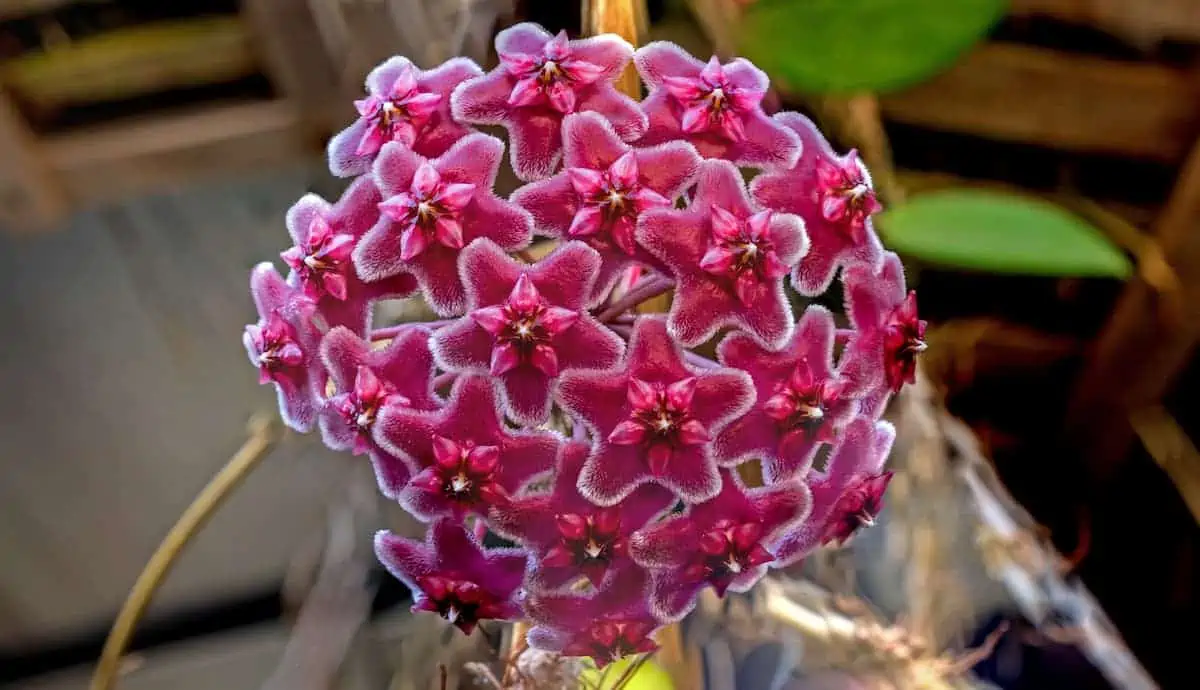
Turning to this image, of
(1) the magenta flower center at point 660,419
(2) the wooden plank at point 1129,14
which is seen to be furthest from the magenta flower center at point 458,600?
(2) the wooden plank at point 1129,14

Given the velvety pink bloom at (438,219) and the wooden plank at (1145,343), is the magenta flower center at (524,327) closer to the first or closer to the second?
the velvety pink bloom at (438,219)

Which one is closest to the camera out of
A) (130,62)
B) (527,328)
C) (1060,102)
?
(527,328)

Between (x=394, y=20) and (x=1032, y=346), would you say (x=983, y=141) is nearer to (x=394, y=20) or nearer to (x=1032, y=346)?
(x=1032, y=346)

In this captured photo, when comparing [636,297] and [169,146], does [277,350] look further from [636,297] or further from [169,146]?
[169,146]

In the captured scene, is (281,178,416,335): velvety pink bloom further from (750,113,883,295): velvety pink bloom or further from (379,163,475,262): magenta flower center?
(750,113,883,295): velvety pink bloom

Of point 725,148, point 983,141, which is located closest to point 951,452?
point 983,141

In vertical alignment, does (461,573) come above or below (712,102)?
below

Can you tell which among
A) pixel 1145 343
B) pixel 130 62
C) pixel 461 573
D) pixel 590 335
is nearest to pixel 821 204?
pixel 590 335
